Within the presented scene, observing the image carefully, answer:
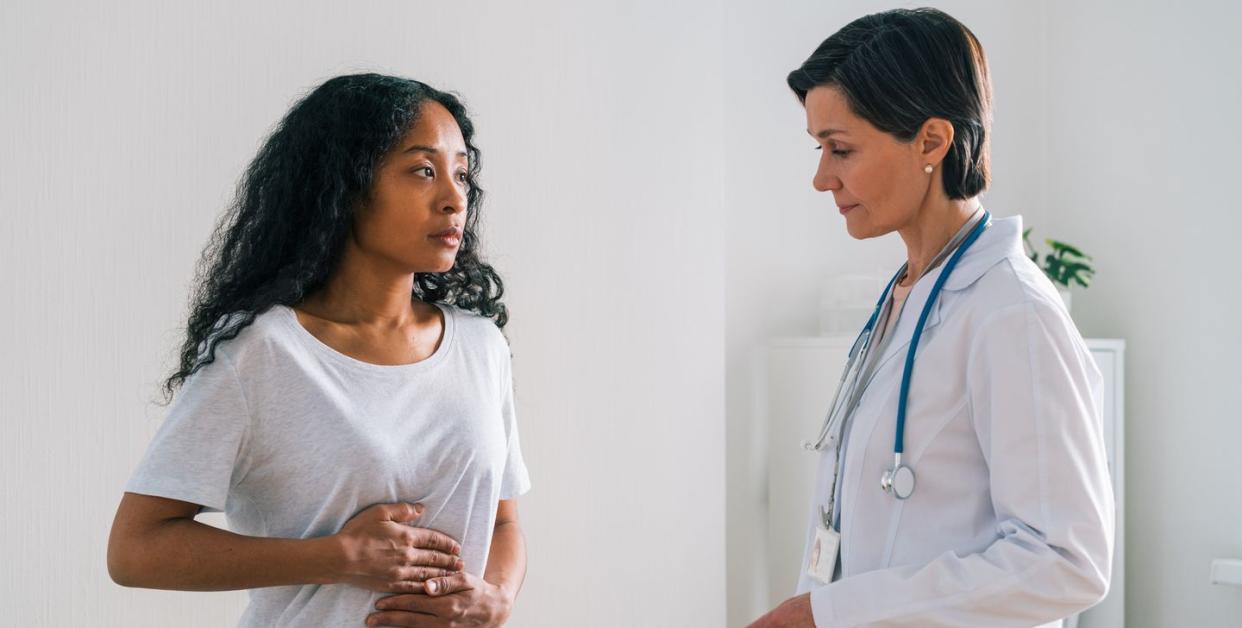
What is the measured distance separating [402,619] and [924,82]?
103 centimetres

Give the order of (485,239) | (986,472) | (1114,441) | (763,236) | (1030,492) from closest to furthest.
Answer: (1030,492) → (986,472) → (485,239) → (1114,441) → (763,236)

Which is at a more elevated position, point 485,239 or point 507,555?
point 485,239

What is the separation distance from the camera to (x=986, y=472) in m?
1.25

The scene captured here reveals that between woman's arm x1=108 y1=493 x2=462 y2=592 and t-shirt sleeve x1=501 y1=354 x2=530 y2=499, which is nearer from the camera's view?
woman's arm x1=108 y1=493 x2=462 y2=592

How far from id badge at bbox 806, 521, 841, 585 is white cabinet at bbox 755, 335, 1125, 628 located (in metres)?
1.67

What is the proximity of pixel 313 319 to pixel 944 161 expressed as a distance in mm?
924

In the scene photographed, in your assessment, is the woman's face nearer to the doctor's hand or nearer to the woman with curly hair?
the woman with curly hair

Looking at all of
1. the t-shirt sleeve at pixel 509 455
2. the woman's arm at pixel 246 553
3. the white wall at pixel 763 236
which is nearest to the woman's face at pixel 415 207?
the t-shirt sleeve at pixel 509 455

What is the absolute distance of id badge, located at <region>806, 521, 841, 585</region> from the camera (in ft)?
4.60

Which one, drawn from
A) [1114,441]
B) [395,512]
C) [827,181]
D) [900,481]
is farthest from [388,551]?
[1114,441]

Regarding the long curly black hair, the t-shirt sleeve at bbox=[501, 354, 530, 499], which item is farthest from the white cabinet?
the long curly black hair

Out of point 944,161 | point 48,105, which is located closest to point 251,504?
point 48,105

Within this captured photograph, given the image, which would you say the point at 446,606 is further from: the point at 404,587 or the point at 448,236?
the point at 448,236

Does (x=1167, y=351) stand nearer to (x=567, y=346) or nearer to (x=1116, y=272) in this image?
(x=1116, y=272)
